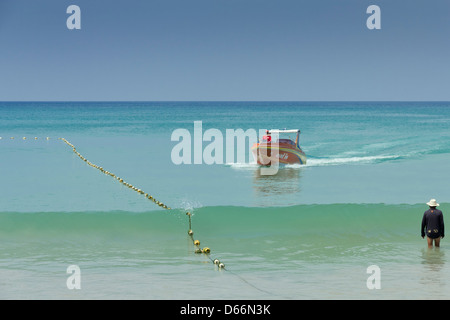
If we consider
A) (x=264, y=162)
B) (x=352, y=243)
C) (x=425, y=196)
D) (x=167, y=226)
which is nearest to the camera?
(x=352, y=243)

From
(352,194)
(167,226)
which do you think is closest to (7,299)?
(167,226)

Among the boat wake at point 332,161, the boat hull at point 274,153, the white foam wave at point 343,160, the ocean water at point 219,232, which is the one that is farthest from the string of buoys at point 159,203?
the white foam wave at point 343,160

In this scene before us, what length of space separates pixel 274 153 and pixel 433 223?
2101 centimetres

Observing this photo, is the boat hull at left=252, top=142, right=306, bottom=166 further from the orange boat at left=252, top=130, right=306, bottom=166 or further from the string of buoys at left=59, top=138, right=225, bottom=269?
the string of buoys at left=59, top=138, right=225, bottom=269

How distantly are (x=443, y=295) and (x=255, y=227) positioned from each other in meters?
7.82

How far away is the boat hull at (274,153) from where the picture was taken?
3472cm

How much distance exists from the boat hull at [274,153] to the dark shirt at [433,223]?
20650mm

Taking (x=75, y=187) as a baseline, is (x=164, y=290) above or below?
below

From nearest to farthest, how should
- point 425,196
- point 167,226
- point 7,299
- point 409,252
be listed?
point 7,299 < point 409,252 < point 167,226 < point 425,196

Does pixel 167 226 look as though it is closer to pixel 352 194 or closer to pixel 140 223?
pixel 140 223

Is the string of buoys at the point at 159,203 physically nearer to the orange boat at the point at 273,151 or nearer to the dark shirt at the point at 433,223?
the dark shirt at the point at 433,223

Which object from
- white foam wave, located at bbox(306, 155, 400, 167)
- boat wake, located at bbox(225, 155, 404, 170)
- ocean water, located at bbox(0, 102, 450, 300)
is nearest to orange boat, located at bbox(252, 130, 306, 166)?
boat wake, located at bbox(225, 155, 404, 170)

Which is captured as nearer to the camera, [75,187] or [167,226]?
[167,226]

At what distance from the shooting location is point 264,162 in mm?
34938
